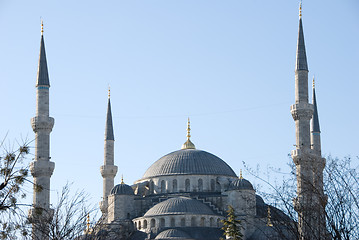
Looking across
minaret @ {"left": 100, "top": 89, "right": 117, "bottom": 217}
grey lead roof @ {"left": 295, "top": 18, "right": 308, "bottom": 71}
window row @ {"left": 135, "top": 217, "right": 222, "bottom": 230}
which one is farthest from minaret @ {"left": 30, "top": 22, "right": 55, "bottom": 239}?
grey lead roof @ {"left": 295, "top": 18, "right": 308, "bottom": 71}

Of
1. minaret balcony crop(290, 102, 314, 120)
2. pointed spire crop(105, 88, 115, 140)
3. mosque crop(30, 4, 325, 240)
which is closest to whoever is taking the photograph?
minaret balcony crop(290, 102, 314, 120)

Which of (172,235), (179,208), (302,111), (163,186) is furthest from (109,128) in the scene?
(302,111)

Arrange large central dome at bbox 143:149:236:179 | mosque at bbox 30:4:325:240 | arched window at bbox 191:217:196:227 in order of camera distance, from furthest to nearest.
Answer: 1. large central dome at bbox 143:149:236:179
2. arched window at bbox 191:217:196:227
3. mosque at bbox 30:4:325:240

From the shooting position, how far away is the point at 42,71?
2269 inches

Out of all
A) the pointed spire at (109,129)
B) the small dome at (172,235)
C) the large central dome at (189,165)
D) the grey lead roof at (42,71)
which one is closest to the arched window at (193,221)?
the small dome at (172,235)

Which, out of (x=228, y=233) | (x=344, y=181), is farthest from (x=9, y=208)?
(x=228, y=233)

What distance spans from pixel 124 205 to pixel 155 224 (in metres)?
4.12

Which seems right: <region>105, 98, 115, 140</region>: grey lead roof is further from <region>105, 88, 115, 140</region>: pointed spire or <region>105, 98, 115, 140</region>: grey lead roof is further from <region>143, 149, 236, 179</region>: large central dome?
<region>143, 149, 236, 179</region>: large central dome

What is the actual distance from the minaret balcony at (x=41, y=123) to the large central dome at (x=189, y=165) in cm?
1882

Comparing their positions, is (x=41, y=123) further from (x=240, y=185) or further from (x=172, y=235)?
(x=240, y=185)

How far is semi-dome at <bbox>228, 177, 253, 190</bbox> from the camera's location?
67250 mm

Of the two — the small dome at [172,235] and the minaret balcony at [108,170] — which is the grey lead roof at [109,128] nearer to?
the minaret balcony at [108,170]

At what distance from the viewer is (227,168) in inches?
2948

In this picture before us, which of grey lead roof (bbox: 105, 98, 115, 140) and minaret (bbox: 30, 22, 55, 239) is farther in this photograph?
grey lead roof (bbox: 105, 98, 115, 140)
